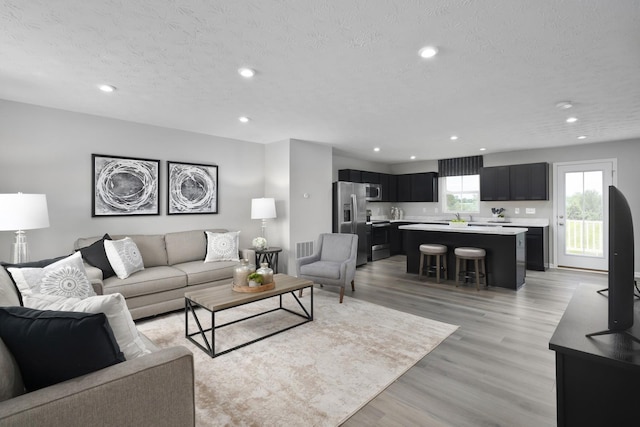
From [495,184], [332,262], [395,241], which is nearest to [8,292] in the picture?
[332,262]

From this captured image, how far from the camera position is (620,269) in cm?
125

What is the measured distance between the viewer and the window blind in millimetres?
7353

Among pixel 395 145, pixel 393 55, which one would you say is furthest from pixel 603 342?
pixel 395 145

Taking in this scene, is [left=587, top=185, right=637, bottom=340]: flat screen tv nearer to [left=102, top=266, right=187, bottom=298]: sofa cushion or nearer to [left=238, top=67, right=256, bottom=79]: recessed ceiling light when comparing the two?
[left=238, top=67, right=256, bottom=79]: recessed ceiling light

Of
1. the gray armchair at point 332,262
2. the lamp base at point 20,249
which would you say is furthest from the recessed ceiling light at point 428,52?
the lamp base at point 20,249

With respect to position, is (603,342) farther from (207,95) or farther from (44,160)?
(44,160)

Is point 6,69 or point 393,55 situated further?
point 6,69

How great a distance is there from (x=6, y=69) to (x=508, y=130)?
19.6 feet

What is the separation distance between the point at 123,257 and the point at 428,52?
3694 millimetres

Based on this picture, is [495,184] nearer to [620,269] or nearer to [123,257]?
[620,269]

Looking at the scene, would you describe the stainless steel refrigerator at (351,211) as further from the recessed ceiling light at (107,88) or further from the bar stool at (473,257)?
the recessed ceiling light at (107,88)

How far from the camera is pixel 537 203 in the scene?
258 inches

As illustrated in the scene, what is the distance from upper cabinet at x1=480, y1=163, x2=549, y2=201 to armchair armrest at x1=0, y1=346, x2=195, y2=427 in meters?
7.05

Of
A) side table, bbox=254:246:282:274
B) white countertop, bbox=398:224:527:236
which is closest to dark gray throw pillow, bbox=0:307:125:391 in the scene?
side table, bbox=254:246:282:274
